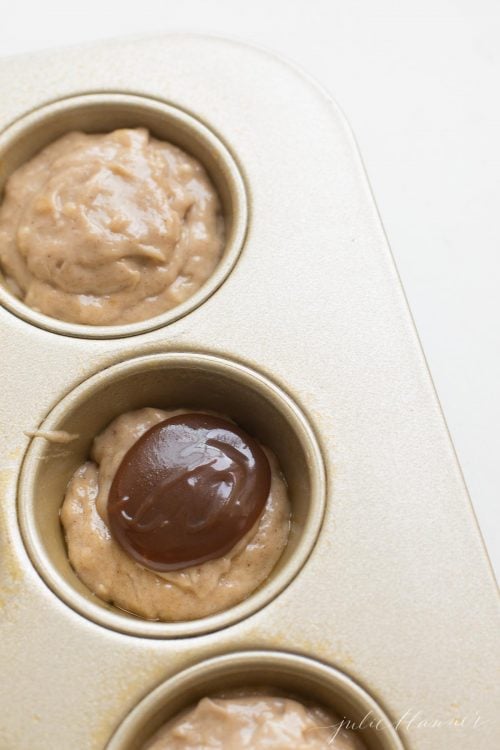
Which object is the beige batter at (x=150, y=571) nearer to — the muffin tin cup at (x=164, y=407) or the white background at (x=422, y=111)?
the muffin tin cup at (x=164, y=407)

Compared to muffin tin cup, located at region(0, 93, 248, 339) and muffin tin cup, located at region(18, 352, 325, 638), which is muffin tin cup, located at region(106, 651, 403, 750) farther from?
muffin tin cup, located at region(0, 93, 248, 339)

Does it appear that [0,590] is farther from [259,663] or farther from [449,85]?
[449,85]

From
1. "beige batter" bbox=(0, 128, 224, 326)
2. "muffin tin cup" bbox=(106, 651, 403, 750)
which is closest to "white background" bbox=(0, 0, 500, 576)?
"beige batter" bbox=(0, 128, 224, 326)

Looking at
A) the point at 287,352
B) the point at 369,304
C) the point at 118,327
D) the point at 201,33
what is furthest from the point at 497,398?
the point at 201,33

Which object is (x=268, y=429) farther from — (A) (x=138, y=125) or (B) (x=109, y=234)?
(A) (x=138, y=125)

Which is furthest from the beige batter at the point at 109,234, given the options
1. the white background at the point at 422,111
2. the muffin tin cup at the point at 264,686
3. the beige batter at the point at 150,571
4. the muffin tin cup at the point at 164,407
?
the muffin tin cup at the point at 264,686

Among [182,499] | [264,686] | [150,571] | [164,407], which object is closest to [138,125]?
[164,407]
